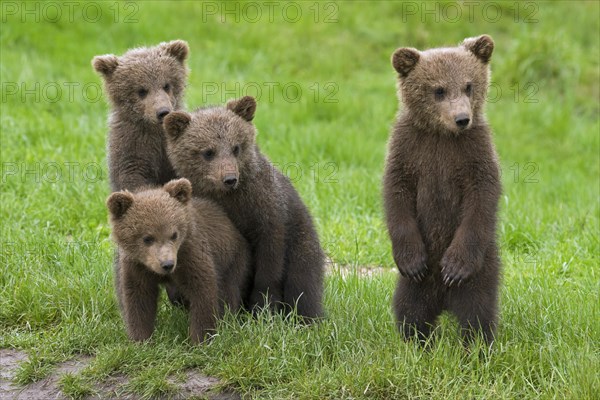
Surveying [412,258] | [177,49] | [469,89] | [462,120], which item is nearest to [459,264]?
[412,258]

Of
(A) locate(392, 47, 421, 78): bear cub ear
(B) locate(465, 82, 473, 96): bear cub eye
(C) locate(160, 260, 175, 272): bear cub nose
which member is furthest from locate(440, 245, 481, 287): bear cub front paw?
(C) locate(160, 260, 175, 272): bear cub nose

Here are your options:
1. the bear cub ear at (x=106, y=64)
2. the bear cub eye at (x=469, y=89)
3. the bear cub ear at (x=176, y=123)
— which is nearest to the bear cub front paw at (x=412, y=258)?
the bear cub eye at (x=469, y=89)

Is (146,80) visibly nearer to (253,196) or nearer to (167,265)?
(253,196)

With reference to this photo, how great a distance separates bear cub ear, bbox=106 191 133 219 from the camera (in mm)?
5723

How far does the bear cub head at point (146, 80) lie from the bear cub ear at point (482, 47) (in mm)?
2084

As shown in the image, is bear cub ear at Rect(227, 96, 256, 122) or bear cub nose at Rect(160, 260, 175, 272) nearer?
bear cub nose at Rect(160, 260, 175, 272)

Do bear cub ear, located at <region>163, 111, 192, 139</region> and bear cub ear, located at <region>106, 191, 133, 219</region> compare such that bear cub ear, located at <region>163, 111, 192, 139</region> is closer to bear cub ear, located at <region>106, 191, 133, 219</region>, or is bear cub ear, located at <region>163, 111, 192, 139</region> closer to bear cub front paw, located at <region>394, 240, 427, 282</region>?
bear cub ear, located at <region>106, 191, 133, 219</region>

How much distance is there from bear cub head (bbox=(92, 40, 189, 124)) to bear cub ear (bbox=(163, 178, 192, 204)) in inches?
33.1

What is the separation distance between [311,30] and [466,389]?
393 inches

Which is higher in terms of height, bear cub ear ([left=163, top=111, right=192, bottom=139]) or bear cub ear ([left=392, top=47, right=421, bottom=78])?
bear cub ear ([left=392, top=47, right=421, bottom=78])

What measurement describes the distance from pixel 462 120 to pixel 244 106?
1651 millimetres

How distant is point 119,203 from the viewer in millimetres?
5766

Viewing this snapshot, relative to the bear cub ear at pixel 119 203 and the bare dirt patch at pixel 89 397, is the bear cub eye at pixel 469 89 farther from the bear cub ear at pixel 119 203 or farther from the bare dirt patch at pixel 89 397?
the bare dirt patch at pixel 89 397

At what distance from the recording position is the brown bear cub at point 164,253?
18.8ft
